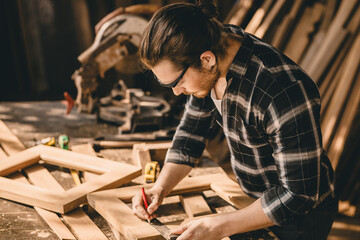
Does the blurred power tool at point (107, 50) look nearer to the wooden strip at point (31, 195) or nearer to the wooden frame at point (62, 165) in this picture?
the wooden frame at point (62, 165)

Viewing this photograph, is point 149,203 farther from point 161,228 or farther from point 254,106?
point 254,106

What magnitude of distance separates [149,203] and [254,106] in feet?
2.20

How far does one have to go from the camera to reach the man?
123 cm

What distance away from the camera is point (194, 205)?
165 centimetres

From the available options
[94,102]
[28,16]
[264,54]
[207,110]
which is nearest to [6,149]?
[94,102]

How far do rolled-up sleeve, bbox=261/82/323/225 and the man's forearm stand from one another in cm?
54

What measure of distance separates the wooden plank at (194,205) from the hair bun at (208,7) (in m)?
0.87

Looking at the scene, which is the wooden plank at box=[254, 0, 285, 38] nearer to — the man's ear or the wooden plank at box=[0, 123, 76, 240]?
the man's ear

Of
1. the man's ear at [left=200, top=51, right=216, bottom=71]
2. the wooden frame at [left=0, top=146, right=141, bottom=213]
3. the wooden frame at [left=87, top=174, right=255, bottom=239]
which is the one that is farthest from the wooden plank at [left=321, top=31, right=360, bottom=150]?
the man's ear at [left=200, top=51, right=216, bottom=71]

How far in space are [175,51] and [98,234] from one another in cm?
82

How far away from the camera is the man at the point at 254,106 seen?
48.6 inches

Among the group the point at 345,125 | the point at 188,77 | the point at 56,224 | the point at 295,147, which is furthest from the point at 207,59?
the point at 345,125

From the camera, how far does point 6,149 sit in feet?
7.47

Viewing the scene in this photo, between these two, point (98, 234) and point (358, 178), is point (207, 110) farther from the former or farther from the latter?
point (358, 178)
